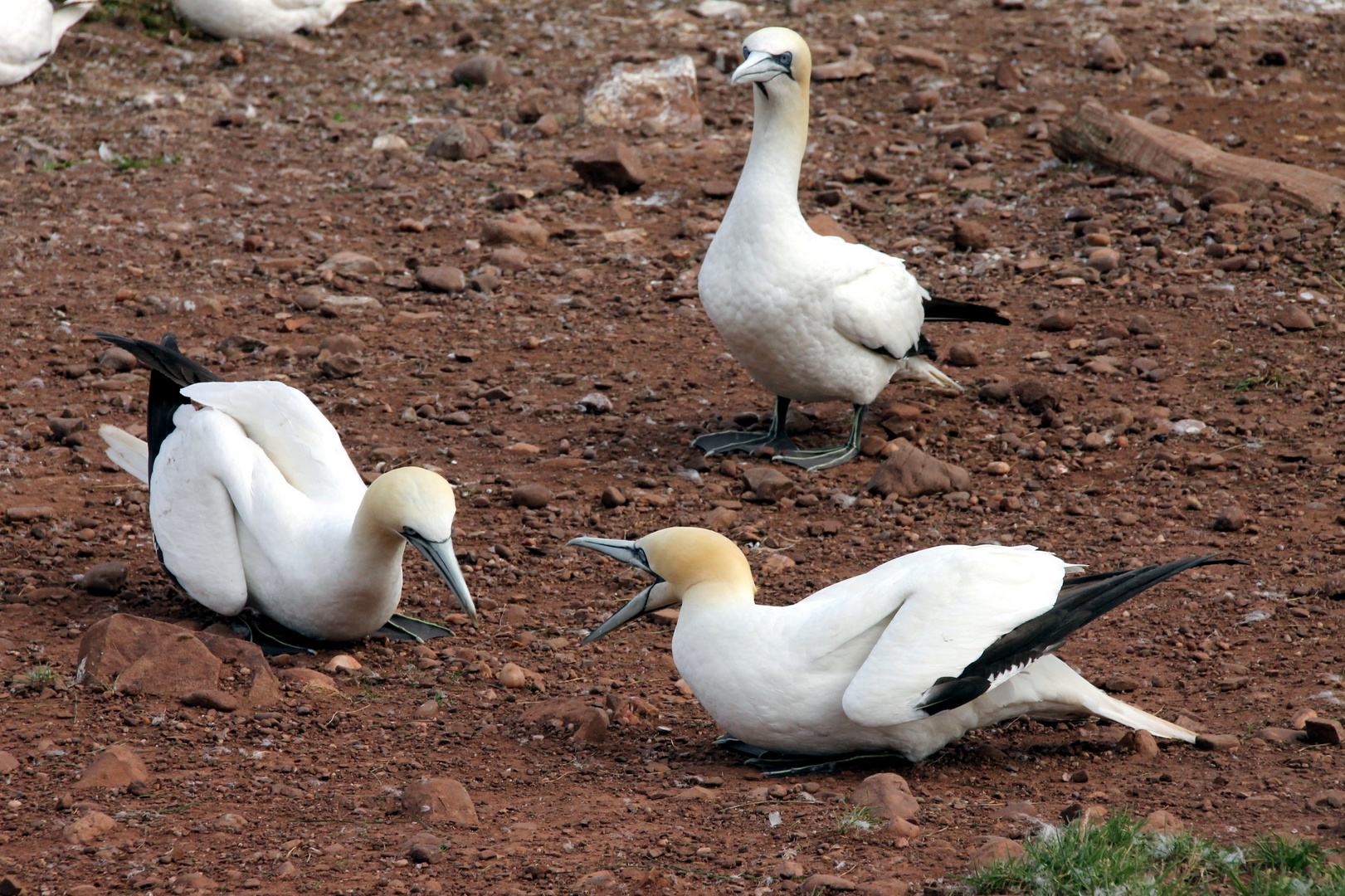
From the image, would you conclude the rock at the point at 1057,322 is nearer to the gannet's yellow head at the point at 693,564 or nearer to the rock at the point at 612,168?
the rock at the point at 612,168

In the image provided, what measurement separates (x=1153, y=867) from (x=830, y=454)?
11.0ft

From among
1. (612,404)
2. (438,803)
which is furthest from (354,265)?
(438,803)

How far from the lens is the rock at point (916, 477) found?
5.82 m

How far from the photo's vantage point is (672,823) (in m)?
3.39

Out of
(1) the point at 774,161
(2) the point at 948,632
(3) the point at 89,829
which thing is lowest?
(3) the point at 89,829

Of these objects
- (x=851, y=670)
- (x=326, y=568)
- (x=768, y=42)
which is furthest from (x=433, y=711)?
(x=768, y=42)

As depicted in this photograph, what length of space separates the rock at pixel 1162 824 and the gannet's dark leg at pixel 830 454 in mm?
2948

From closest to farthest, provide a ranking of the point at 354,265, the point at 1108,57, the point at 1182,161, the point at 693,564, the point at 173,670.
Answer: the point at 693,564, the point at 173,670, the point at 354,265, the point at 1182,161, the point at 1108,57

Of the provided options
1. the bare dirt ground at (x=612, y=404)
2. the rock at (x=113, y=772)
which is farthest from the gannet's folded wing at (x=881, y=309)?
the rock at (x=113, y=772)

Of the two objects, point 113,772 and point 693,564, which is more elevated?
point 693,564

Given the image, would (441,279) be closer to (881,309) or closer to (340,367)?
(340,367)

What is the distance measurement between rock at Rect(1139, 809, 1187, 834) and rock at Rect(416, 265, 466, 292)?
533 cm

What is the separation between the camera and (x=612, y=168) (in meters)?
9.02

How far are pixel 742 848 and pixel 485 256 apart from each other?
218 inches
